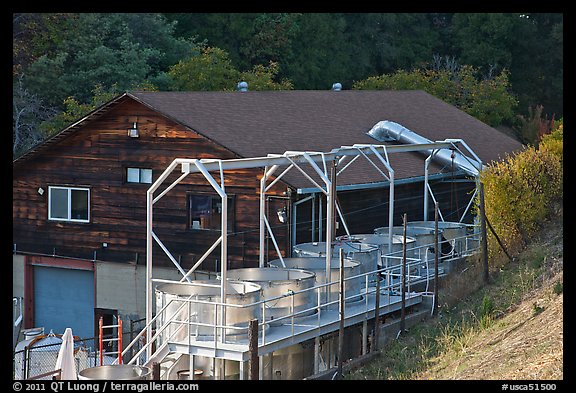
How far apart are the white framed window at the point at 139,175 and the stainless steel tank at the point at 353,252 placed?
16.6ft

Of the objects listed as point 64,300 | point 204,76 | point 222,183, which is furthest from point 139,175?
point 204,76

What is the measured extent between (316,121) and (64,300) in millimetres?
10417

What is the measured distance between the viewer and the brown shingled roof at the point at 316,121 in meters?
29.7

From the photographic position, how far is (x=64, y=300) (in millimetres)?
30922

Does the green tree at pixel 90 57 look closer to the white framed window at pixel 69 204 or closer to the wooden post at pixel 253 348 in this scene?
the white framed window at pixel 69 204

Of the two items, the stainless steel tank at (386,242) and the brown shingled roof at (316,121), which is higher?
the brown shingled roof at (316,121)

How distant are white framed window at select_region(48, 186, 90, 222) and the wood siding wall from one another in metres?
0.17

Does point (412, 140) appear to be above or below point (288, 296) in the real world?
above

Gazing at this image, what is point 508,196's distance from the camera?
29.4 m

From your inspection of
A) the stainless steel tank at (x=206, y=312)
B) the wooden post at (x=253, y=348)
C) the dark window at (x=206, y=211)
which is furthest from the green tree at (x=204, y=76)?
the wooden post at (x=253, y=348)

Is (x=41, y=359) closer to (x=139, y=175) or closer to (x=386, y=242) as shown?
(x=139, y=175)

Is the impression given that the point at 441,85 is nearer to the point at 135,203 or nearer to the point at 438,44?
the point at 438,44

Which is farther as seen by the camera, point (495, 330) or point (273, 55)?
point (273, 55)

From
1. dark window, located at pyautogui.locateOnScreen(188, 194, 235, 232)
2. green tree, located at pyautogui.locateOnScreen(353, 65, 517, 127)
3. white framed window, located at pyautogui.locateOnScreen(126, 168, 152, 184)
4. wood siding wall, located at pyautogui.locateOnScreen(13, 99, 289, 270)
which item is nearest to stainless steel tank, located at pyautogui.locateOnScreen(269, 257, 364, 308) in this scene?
wood siding wall, located at pyautogui.locateOnScreen(13, 99, 289, 270)
